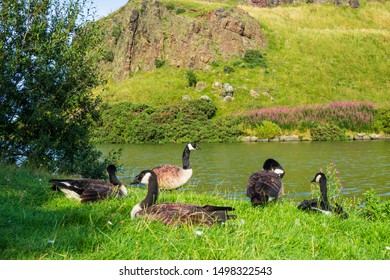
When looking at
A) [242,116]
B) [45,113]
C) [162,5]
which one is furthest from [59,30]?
[162,5]

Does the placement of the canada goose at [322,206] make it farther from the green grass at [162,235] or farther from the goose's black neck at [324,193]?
the green grass at [162,235]

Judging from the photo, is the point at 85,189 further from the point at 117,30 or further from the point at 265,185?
the point at 117,30

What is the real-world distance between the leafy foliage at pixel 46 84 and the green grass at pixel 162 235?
294 inches

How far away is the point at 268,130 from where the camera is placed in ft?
162

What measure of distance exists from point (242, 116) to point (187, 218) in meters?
47.5

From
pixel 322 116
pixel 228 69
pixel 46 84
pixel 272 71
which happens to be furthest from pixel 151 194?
pixel 272 71

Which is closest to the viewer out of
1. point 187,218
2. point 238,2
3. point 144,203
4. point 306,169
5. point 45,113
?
point 187,218

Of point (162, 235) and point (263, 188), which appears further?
point (263, 188)

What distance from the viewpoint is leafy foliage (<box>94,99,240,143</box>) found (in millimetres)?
51472

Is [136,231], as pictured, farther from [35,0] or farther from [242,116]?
[242,116]

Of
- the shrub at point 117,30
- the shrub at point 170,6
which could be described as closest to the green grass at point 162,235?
the shrub at point 117,30

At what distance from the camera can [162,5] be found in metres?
86.1

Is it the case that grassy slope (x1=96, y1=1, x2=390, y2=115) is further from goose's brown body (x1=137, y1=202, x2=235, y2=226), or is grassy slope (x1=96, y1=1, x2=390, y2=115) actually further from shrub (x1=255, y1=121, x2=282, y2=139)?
goose's brown body (x1=137, y1=202, x2=235, y2=226)

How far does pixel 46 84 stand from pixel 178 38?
65.2 metres
